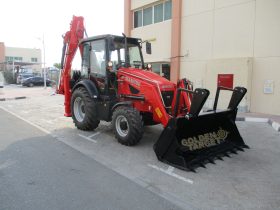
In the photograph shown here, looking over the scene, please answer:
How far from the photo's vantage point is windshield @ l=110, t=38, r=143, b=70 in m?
7.54

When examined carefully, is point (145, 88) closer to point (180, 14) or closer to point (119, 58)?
point (119, 58)

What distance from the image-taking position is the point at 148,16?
687 inches

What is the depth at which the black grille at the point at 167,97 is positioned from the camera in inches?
262

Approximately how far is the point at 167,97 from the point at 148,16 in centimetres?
1201

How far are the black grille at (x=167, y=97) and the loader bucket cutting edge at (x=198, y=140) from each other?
1011 millimetres

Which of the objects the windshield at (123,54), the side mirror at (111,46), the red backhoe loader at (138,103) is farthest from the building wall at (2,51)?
the side mirror at (111,46)

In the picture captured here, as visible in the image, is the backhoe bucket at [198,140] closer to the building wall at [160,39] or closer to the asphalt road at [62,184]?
the asphalt road at [62,184]

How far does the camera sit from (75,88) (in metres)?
8.58

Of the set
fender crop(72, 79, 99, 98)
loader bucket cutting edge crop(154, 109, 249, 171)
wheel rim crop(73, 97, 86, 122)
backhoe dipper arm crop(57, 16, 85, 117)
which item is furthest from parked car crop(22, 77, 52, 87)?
loader bucket cutting edge crop(154, 109, 249, 171)

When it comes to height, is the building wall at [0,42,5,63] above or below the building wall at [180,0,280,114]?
above

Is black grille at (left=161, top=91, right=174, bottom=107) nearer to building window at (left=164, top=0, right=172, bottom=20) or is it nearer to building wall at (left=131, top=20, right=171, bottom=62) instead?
building wall at (left=131, top=20, right=171, bottom=62)

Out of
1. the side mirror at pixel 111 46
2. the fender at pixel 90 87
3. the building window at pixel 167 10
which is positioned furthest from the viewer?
the building window at pixel 167 10

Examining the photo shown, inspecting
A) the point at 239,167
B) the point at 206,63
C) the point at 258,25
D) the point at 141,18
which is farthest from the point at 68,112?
the point at 141,18

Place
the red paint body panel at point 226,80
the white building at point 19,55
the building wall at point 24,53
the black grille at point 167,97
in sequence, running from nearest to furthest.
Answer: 1. the black grille at point 167,97
2. the red paint body panel at point 226,80
3. the white building at point 19,55
4. the building wall at point 24,53
